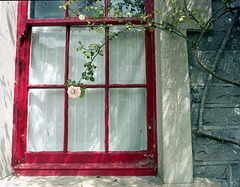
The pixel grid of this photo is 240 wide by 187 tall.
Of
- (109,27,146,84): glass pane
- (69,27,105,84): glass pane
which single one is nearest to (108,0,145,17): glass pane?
(109,27,146,84): glass pane

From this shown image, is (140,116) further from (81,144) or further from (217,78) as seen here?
(217,78)

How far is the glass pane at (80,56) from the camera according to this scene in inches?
93.2

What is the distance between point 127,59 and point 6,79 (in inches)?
46.9

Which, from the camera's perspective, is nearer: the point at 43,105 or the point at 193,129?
the point at 193,129

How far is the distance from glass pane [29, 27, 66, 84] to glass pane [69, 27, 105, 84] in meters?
0.09

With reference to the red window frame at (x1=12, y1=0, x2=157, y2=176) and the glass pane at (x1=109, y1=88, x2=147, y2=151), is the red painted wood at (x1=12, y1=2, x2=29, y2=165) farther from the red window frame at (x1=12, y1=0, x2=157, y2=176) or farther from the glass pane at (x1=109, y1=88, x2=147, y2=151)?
the glass pane at (x1=109, y1=88, x2=147, y2=151)

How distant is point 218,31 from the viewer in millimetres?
2064

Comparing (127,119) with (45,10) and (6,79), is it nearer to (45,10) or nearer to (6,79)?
(6,79)

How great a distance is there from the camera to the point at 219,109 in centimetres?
198

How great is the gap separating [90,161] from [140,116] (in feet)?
2.18

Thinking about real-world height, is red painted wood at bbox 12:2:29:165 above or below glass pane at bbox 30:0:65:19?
below

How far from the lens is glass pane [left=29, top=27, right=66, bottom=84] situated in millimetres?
2373

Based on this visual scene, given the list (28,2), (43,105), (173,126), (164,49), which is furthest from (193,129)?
(28,2)

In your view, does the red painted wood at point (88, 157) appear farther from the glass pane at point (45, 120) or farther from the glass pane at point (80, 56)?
the glass pane at point (80, 56)
